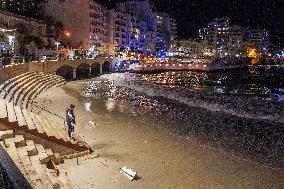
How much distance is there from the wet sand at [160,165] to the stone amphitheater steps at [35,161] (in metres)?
0.83

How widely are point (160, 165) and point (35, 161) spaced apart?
5822 millimetres

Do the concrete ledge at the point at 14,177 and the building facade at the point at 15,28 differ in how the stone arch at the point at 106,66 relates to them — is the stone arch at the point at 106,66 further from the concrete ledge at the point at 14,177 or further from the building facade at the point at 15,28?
the concrete ledge at the point at 14,177

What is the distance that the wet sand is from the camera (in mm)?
13906

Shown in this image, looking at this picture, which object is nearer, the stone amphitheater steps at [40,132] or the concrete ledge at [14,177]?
the concrete ledge at [14,177]

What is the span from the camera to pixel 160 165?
1587cm

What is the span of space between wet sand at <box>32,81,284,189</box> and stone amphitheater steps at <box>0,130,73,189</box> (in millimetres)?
827

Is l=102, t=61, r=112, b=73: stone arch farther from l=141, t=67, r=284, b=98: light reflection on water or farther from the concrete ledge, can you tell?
the concrete ledge

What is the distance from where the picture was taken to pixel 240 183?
559 inches

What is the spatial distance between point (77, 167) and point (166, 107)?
20.0m

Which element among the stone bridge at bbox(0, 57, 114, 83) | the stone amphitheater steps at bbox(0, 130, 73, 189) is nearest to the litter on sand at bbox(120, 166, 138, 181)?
the stone amphitheater steps at bbox(0, 130, 73, 189)

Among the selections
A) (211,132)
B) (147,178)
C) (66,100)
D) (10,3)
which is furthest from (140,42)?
(147,178)

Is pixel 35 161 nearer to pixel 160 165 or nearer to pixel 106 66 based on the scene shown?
pixel 160 165

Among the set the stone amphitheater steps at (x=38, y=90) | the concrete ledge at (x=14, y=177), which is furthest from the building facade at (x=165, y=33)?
the concrete ledge at (x=14, y=177)

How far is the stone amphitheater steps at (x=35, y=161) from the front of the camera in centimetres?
1082
